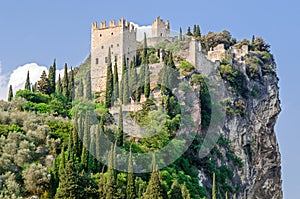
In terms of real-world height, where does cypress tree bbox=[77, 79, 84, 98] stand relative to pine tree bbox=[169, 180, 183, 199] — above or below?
above

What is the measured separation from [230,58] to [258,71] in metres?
4.42

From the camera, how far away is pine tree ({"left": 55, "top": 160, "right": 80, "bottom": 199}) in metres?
38.8

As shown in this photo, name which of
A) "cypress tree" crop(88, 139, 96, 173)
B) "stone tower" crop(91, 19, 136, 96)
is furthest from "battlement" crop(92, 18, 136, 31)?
"cypress tree" crop(88, 139, 96, 173)

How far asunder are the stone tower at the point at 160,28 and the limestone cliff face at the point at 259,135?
10213 mm

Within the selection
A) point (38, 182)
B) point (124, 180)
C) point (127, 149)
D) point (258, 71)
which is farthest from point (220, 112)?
point (38, 182)

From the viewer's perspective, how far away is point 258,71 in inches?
2830

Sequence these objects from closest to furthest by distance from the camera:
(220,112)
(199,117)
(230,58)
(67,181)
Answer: (67,181) → (199,117) → (220,112) → (230,58)

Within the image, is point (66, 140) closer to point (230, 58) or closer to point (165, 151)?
point (165, 151)

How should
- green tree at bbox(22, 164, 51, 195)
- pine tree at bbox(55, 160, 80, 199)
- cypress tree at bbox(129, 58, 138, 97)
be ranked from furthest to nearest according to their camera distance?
cypress tree at bbox(129, 58, 138, 97), green tree at bbox(22, 164, 51, 195), pine tree at bbox(55, 160, 80, 199)

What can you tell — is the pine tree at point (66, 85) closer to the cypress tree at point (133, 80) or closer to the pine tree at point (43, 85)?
the pine tree at point (43, 85)

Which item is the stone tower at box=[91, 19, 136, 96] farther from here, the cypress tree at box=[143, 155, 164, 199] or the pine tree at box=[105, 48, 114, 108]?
the cypress tree at box=[143, 155, 164, 199]

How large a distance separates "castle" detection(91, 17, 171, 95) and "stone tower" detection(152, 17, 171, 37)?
30.6 feet

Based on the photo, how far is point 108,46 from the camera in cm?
6462

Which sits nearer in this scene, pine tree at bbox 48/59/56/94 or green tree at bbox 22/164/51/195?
green tree at bbox 22/164/51/195
